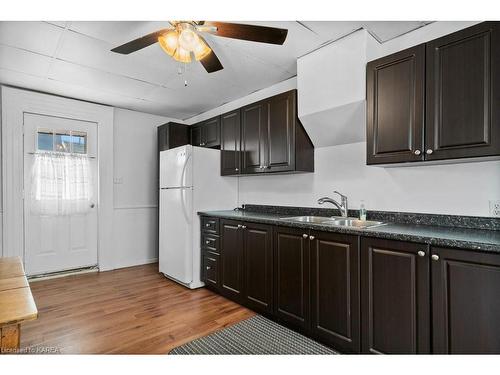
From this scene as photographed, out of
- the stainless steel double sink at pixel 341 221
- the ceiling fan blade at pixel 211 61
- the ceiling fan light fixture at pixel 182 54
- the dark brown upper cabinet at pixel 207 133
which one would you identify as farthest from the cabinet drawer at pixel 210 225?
the ceiling fan light fixture at pixel 182 54

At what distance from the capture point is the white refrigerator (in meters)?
3.23

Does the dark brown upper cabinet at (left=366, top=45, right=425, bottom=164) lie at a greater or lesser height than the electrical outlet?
greater

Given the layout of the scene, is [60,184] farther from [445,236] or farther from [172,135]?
[445,236]

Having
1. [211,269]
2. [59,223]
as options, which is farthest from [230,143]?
[59,223]

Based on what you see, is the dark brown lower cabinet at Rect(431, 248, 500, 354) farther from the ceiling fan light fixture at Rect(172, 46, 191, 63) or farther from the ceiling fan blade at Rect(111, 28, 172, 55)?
the ceiling fan blade at Rect(111, 28, 172, 55)

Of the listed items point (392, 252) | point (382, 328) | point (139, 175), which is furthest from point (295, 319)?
point (139, 175)

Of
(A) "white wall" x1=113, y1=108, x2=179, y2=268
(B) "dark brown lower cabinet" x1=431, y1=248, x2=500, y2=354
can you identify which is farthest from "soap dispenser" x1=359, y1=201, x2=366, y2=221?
(A) "white wall" x1=113, y1=108, x2=179, y2=268

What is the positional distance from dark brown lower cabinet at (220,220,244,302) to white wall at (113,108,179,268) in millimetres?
2023

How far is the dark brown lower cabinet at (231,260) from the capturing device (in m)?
2.73

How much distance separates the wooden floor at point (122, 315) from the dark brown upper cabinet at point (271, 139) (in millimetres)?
1491

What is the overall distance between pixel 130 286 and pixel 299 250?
2.32 meters

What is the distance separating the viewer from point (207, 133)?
3.84 metres

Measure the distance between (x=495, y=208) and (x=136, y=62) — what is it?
10.3ft
